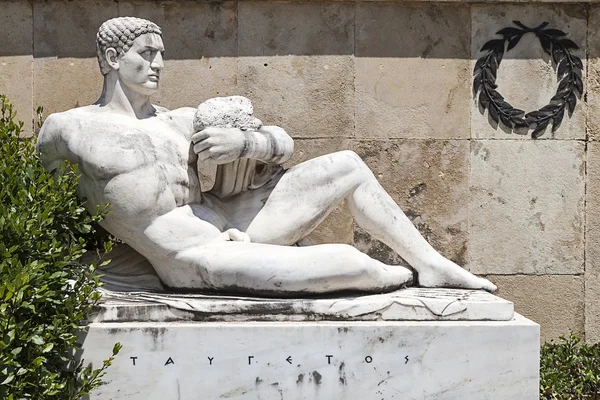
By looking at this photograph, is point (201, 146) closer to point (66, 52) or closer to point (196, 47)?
point (196, 47)

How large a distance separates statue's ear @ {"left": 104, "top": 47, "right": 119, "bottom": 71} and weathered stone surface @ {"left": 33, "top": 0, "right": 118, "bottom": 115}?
157 centimetres

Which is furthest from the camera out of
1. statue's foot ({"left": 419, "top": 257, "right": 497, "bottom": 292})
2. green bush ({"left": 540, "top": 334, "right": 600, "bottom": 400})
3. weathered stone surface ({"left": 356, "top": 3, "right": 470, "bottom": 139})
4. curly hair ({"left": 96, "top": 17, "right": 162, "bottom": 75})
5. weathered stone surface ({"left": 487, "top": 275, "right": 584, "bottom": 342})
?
weathered stone surface ({"left": 487, "top": 275, "right": 584, "bottom": 342})

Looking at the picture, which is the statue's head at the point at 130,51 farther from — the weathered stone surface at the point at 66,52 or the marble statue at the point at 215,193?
the weathered stone surface at the point at 66,52

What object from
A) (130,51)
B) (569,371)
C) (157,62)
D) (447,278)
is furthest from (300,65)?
(569,371)

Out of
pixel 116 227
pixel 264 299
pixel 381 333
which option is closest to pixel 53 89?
pixel 116 227

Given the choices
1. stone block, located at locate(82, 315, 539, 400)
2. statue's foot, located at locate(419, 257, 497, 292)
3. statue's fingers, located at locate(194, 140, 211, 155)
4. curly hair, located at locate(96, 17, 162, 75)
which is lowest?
stone block, located at locate(82, 315, 539, 400)

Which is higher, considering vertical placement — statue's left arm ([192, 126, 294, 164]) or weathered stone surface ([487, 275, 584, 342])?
statue's left arm ([192, 126, 294, 164])

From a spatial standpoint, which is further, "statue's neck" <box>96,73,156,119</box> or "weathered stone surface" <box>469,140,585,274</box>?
"weathered stone surface" <box>469,140,585,274</box>

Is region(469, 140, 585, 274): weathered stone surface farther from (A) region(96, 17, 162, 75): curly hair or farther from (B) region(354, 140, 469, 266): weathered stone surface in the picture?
(A) region(96, 17, 162, 75): curly hair

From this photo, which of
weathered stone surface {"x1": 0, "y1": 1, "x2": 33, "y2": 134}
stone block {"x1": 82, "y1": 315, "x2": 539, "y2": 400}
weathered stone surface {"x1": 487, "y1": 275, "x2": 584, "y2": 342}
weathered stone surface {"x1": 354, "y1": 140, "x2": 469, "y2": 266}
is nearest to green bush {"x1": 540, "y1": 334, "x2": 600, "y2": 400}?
weathered stone surface {"x1": 487, "y1": 275, "x2": 584, "y2": 342}

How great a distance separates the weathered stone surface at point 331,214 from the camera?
7.69m

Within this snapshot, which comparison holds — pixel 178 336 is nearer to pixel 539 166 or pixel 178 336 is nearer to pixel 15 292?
pixel 15 292

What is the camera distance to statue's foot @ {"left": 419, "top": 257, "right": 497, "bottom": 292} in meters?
6.18

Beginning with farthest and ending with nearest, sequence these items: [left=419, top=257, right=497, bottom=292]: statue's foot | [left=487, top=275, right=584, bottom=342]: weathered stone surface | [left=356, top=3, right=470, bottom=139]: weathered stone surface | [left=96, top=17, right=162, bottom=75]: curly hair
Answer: [left=487, top=275, right=584, bottom=342]: weathered stone surface → [left=356, top=3, right=470, bottom=139]: weathered stone surface → [left=419, top=257, right=497, bottom=292]: statue's foot → [left=96, top=17, right=162, bottom=75]: curly hair
